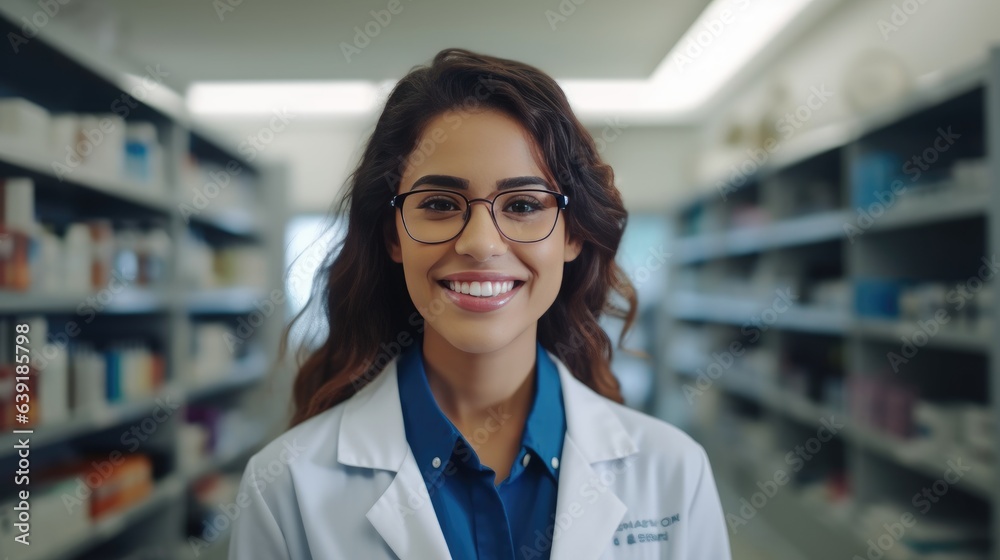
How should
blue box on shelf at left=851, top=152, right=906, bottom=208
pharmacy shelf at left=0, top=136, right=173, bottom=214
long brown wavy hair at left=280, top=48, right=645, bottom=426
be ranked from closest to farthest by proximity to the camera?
long brown wavy hair at left=280, top=48, right=645, bottom=426 < pharmacy shelf at left=0, top=136, right=173, bottom=214 < blue box on shelf at left=851, top=152, right=906, bottom=208

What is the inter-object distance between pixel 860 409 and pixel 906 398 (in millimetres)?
309

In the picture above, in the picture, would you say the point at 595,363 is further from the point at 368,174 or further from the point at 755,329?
the point at 755,329

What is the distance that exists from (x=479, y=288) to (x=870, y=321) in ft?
7.60

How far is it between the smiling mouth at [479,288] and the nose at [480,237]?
0.04m

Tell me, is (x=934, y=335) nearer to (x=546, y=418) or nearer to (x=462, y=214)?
(x=546, y=418)

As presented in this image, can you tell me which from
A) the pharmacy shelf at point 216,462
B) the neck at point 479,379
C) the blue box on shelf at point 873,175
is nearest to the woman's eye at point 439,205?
the neck at point 479,379

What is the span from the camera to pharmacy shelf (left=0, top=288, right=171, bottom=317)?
1721 mm

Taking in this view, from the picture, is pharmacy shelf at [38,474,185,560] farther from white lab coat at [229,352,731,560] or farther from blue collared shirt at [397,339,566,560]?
blue collared shirt at [397,339,566,560]

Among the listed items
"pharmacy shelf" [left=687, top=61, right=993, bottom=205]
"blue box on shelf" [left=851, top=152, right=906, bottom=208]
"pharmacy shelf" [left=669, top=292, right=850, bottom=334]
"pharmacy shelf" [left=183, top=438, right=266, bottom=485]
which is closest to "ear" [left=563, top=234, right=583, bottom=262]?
"pharmacy shelf" [left=687, top=61, right=993, bottom=205]

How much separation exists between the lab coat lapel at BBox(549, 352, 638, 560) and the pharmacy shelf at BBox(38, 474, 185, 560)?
1.72 m

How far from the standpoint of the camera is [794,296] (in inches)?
135

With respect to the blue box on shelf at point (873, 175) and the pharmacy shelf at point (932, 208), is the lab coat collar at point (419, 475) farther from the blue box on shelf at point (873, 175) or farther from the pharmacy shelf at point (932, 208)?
the blue box on shelf at point (873, 175)

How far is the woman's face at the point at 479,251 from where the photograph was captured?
0.92 metres

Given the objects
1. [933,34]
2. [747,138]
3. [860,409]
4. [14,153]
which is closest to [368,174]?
[14,153]
